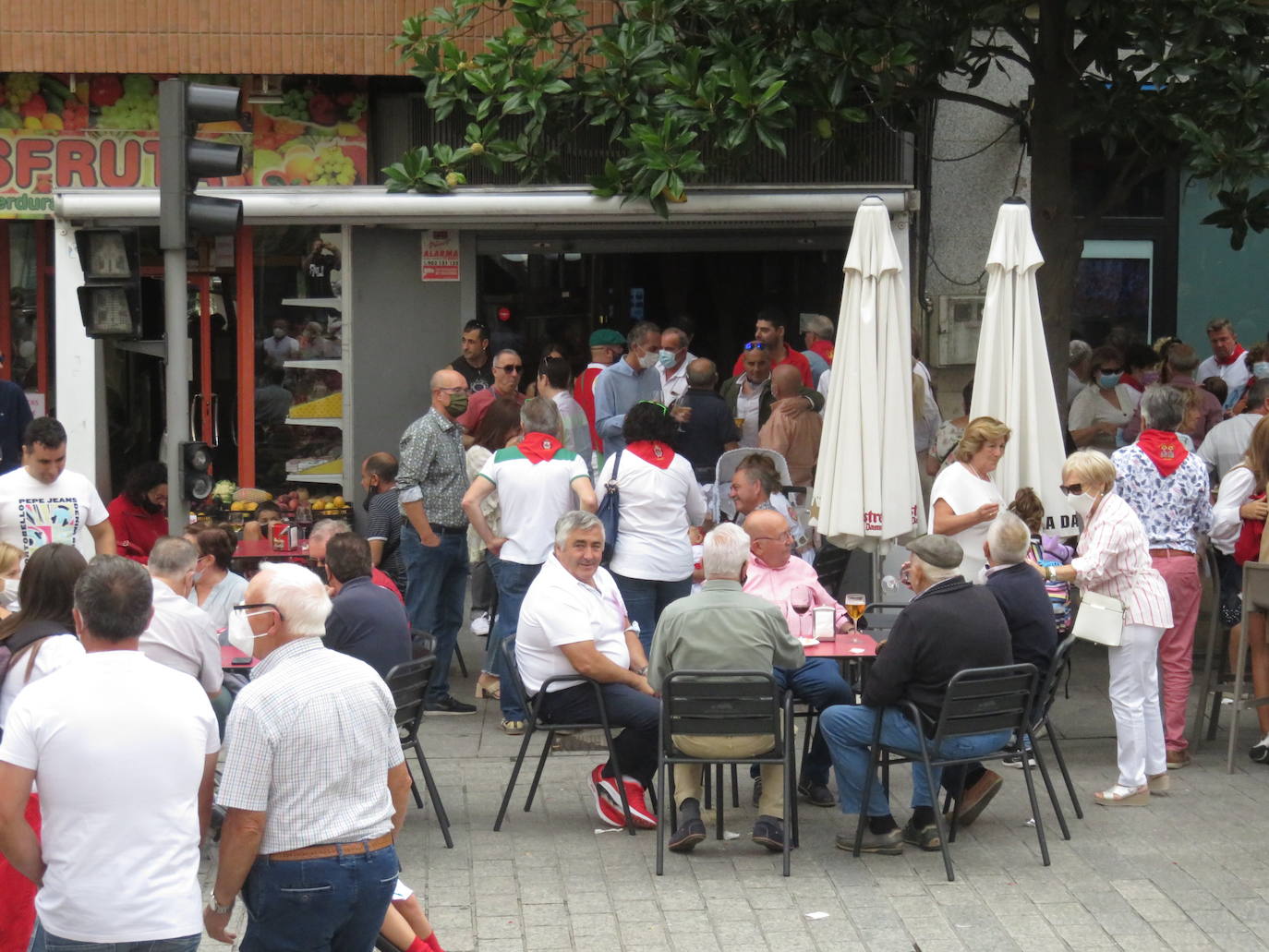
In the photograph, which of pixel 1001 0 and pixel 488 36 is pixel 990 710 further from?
pixel 488 36

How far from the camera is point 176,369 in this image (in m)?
8.35

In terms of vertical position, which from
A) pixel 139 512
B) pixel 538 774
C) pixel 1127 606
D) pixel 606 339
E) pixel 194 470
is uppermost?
pixel 606 339

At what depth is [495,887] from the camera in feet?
21.7

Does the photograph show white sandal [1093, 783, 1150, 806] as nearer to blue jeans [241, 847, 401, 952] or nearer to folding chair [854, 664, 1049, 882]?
folding chair [854, 664, 1049, 882]

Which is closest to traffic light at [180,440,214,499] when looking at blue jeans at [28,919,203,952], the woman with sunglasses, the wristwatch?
the wristwatch

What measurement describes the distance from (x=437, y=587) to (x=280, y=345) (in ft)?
12.7

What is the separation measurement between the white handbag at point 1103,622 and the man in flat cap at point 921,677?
34.5 inches

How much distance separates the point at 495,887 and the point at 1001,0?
251 inches

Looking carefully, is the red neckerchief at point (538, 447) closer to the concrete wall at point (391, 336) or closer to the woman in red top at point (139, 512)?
the woman in red top at point (139, 512)

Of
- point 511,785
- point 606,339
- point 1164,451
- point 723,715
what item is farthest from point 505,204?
point 723,715

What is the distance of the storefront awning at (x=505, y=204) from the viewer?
11047 mm

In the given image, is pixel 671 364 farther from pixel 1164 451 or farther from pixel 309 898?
pixel 309 898

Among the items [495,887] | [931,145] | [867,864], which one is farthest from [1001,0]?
[495,887]

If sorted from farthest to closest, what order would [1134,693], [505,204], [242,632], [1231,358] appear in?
[1231,358]
[505,204]
[1134,693]
[242,632]
